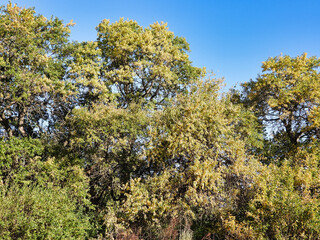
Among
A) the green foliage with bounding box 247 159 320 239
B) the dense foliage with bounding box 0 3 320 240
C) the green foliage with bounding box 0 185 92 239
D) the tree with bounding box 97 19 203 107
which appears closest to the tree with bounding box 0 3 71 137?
the dense foliage with bounding box 0 3 320 240

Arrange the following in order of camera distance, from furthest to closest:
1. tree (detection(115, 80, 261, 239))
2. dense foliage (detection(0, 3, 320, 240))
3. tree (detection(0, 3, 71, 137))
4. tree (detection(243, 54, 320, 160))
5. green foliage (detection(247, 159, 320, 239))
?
tree (detection(243, 54, 320, 160)), tree (detection(0, 3, 71, 137)), tree (detection(115, 80, 261, 239)), dense foliage (detection(0, 3, 320, 240)), green foliage (detection(247, 159, 320, 239))

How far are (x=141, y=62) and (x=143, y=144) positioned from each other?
5.68m

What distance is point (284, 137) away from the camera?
1568 centimetres

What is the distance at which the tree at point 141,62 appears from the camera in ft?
48.2

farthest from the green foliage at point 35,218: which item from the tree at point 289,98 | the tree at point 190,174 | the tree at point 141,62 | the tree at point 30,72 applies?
the tree at point 289,98

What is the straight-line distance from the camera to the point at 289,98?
1407 cm

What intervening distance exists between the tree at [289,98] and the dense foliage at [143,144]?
0.08 m

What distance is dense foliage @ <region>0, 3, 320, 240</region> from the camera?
8.34 meters

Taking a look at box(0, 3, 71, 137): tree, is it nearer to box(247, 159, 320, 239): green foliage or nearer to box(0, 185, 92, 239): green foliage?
box(0, 185, 92, 239): green foliage

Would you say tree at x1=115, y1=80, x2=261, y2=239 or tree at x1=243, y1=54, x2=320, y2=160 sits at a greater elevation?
tree at x1=243, y1=54, x2=320, y2=160

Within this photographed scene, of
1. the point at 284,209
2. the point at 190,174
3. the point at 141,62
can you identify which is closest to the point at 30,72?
the point at 141,62

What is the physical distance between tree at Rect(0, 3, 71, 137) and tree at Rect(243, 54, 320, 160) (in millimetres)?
11345

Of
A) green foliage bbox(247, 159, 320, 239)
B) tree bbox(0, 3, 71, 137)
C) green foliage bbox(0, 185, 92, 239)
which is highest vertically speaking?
tree bbox(0, 3, 71, 137)

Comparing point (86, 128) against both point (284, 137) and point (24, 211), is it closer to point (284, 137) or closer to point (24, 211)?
point (24, 211)
